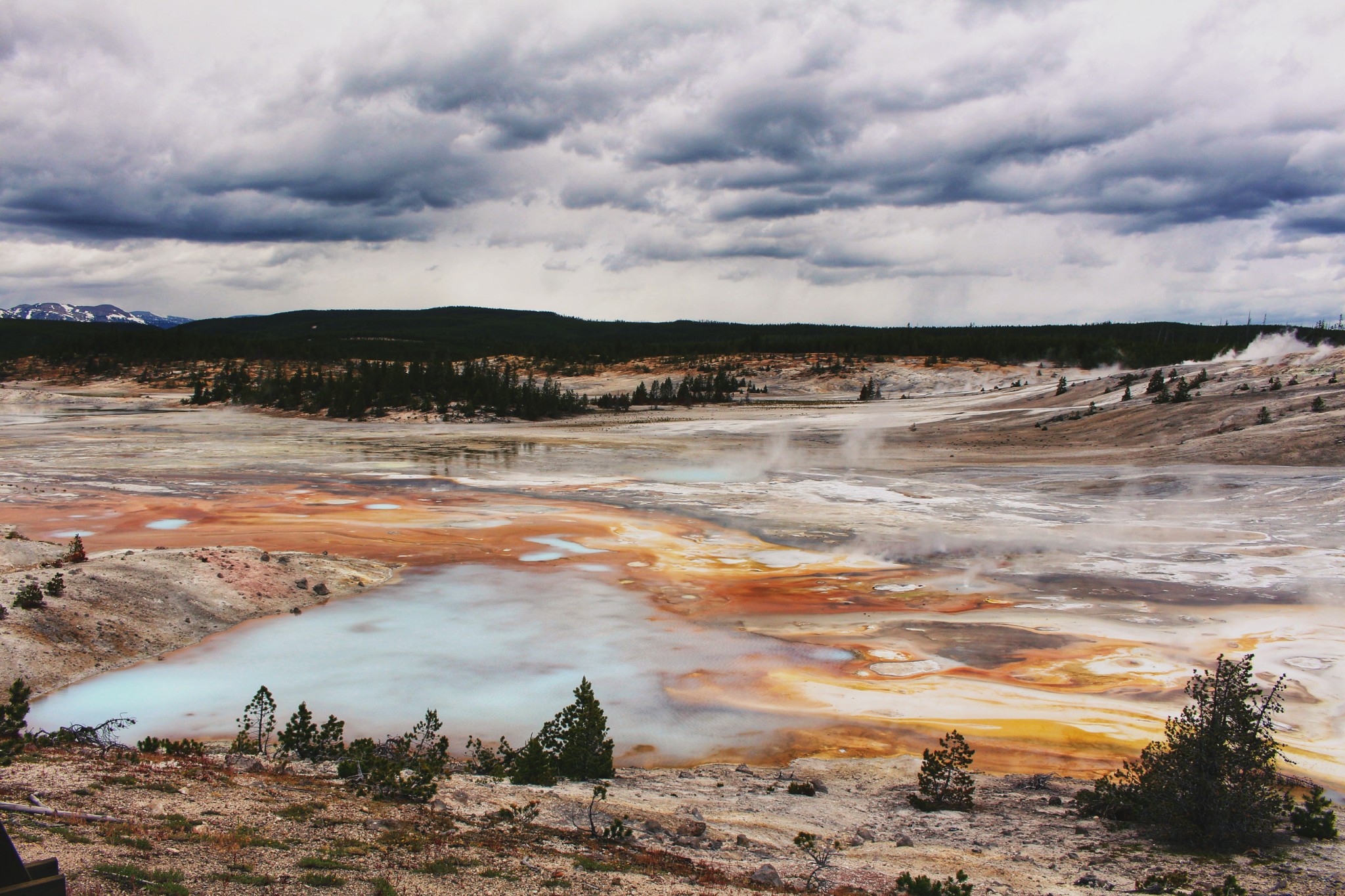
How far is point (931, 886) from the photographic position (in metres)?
5.37

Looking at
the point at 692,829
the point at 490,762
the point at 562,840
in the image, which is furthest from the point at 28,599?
the point at 692,829

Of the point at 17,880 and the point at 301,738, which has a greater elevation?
the point at 17,880

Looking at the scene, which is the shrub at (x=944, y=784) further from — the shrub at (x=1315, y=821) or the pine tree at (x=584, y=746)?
the pine tree at (x=584, y=746)

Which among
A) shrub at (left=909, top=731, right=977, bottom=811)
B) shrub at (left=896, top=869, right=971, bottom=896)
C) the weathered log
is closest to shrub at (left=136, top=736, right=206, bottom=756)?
the weathered log

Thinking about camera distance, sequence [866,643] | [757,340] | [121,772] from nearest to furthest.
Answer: [121,772], [866,643], [757,340]

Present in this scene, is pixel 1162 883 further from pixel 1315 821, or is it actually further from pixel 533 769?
pixel 533 769

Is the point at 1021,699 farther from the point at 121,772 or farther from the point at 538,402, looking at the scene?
the point at 538,402

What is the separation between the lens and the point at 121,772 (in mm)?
6312

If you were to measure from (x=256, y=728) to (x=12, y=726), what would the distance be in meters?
2.45

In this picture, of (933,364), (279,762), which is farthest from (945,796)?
(933,364)

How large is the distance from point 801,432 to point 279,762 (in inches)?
1415

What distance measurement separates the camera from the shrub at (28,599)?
10.5m

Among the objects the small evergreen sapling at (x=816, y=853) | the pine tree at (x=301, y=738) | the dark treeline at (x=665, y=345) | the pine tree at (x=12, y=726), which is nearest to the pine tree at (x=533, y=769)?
the pine tree at (x=301, y=738)

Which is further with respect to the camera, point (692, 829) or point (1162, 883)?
point (692, 829)
